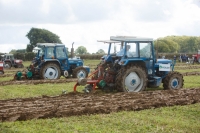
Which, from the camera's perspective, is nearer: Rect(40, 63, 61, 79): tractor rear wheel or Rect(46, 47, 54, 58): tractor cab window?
Rect(40, 63, 61, 79): tractor rear wheel

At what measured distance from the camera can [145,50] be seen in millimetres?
14289

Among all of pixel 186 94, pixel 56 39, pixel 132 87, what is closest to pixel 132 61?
pixel 132 87

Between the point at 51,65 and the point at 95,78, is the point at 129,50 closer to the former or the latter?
the point at 95,78

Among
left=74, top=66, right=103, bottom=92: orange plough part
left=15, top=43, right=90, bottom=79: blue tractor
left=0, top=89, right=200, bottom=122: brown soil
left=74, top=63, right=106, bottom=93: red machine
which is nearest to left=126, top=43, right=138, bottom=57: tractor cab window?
left=74, top=63, right=106, bottom=93: red machine

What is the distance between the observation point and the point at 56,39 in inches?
3285

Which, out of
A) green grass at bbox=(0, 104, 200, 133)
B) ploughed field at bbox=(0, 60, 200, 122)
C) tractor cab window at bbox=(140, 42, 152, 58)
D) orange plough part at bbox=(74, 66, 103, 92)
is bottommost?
green grass at bbox=(0, 104, 200, 133)

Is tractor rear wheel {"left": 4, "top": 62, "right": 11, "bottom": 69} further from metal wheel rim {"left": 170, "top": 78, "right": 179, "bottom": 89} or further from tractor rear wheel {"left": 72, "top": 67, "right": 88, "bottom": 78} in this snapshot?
metal wheel rim {"left": 170, "top": 78, "right": 179, "bottom": 89}

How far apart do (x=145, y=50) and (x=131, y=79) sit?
1428mm

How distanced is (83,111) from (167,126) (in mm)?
2495

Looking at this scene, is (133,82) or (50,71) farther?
(50,71)

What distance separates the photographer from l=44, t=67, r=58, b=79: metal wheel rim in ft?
67.3

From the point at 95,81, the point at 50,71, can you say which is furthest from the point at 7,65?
the point at 95,81

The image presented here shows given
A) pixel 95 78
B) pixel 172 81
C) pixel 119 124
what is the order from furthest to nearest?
1. pixel 172 81
2. pixel 95 78
3. pixel 119 124

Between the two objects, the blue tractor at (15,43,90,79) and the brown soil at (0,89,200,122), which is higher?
the blue tractor at (15,43,90,79)
